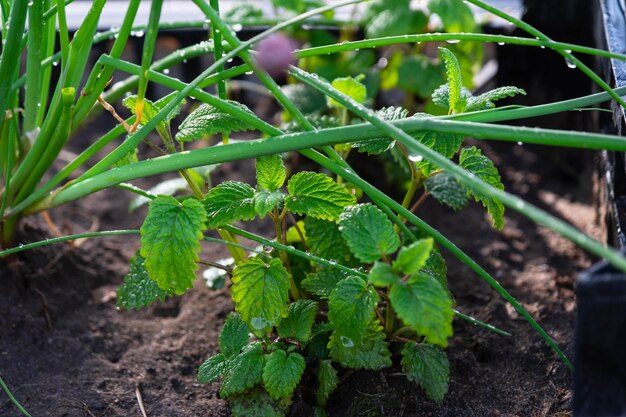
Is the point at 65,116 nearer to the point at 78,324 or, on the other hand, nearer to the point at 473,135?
the point at 78,324

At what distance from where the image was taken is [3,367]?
1.31m

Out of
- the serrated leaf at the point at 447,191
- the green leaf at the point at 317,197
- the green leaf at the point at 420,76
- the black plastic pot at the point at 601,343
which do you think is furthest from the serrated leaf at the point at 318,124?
the black plastic pot at the point at 601,343

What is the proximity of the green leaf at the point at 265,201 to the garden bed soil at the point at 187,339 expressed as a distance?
321mm

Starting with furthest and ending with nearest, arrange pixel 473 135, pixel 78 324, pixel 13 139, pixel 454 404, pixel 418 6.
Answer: pixel 418 6 → pixel 78 324 → pixel 13 139 → pixel 454 404 → pixel 473 135

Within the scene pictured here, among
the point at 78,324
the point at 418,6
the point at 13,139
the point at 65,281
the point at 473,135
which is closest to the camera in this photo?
the point at 473,135

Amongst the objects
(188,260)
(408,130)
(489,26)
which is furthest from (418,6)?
(188,260)

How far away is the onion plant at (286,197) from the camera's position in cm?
102

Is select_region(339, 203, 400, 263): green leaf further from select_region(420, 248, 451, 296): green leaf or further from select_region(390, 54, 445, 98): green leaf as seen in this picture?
select_region(390, 54, 445, 98): green leaf

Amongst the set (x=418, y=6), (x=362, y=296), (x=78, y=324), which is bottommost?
(x=78, y=324)

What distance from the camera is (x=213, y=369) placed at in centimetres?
118

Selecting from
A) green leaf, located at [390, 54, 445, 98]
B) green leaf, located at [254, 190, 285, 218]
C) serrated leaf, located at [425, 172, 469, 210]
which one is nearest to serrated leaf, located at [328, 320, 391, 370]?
green leaf, located at [254, 190, 285, 218]

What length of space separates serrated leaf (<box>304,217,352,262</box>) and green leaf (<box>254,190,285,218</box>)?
4.8 inches

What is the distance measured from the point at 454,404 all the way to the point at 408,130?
0.47 metres

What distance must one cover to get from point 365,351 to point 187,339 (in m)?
0.47
